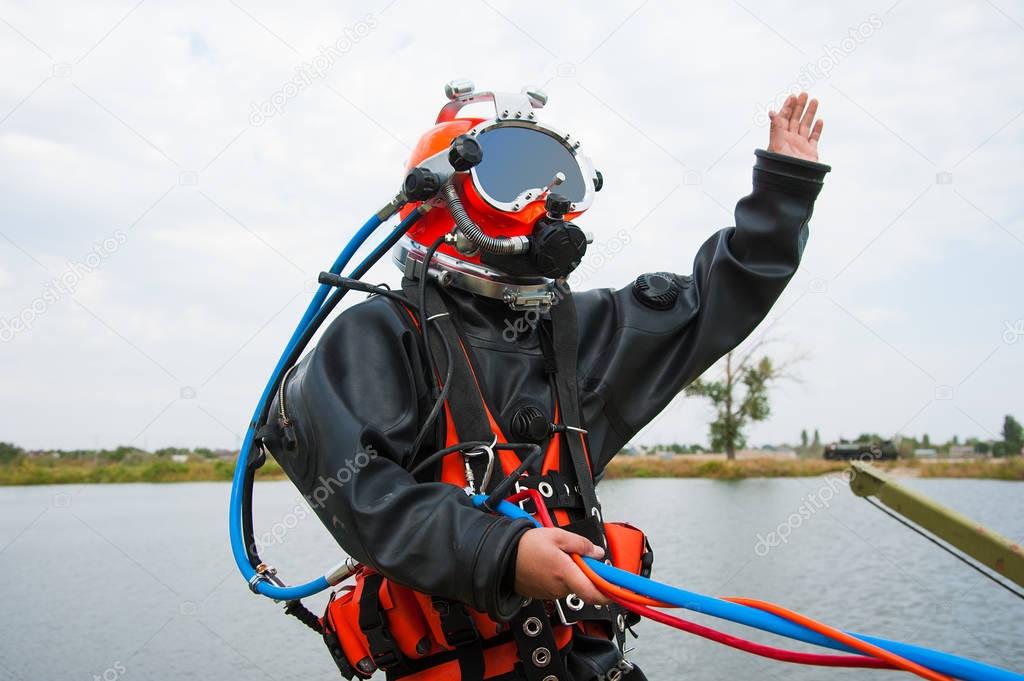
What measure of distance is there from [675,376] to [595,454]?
29 centimetres

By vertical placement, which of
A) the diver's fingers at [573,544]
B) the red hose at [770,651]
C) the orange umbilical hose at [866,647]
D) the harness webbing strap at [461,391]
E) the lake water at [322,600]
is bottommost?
the lake water at [322,600]

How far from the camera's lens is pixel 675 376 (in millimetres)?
2148

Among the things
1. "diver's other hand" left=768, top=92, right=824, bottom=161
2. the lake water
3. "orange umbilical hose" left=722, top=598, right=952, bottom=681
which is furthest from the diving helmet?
the lake water

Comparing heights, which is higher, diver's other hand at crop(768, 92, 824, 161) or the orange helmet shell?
diver's other hand at crop(768, 92, 824, 161)

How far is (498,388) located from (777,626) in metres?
0.90

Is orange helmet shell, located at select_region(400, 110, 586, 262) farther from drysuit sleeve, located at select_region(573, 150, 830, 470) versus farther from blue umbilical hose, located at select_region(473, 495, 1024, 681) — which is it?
blue umbilical hose, located at select_region(473, 495, 1024, 681)

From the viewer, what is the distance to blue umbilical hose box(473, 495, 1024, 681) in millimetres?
1043

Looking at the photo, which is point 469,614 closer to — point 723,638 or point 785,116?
point 723,638

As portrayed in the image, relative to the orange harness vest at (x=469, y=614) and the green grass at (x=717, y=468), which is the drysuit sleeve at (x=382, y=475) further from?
the green grass at (x=717, y=468)

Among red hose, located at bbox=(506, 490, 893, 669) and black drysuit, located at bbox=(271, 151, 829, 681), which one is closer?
red hose, located at bbox=(506, 490, 893, 669)

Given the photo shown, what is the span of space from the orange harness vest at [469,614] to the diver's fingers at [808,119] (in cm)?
91

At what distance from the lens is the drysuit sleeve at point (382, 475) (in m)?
1.47

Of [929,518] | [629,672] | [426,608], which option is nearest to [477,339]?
[426,608]

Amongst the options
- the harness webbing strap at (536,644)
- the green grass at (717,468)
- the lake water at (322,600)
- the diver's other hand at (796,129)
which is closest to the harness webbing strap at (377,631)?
the harness webbing strap at (536,644)
